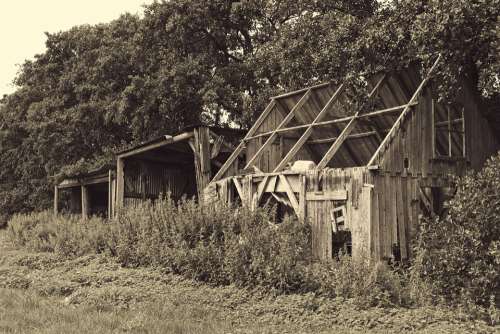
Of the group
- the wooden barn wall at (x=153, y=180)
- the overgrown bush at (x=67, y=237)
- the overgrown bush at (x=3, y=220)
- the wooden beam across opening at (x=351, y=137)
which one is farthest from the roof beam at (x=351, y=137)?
the overgrown bush at (x=3, y=220)

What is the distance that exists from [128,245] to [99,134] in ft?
61.3

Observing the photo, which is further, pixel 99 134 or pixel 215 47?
pixel 99 134

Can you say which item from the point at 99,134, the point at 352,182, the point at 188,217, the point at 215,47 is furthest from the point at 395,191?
the point at 99,134

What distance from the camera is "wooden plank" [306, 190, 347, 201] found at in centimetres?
1205

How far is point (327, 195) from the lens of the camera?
40.9 ft

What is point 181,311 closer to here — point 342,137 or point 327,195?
point 327,195

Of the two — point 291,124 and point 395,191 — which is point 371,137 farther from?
point 395,191

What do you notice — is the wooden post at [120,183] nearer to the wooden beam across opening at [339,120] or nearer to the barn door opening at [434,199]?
the wooden beam across opening at [339,120]

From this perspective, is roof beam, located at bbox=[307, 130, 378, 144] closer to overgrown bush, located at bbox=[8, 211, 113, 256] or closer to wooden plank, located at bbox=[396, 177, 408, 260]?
wooden plank, located at bbox=[396, 177, 408, 260]

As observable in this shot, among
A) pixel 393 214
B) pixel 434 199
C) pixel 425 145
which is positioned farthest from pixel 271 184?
pixel 434 199

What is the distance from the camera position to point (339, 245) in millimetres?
13672

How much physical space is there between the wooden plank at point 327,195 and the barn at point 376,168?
2 centimetres

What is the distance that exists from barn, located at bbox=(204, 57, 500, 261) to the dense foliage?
0.93 metres

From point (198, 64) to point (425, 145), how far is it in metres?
13.0
